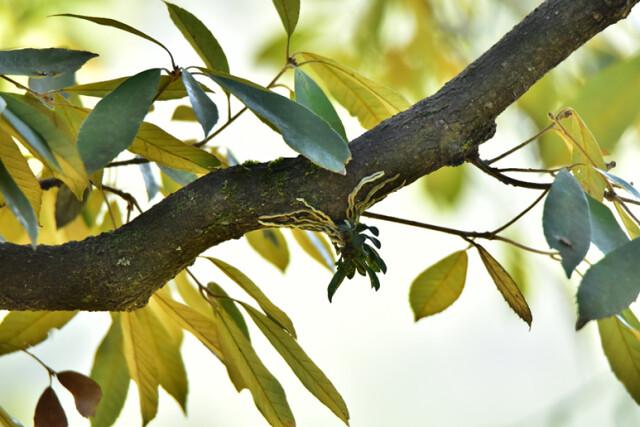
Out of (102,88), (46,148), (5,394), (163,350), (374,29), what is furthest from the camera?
(5,394)

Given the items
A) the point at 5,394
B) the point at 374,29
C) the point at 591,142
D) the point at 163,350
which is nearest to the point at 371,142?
the point at 591,142

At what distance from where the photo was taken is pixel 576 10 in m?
0.43

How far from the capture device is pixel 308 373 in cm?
50

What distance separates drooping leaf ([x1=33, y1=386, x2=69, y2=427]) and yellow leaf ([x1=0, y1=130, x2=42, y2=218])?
124 millimetres

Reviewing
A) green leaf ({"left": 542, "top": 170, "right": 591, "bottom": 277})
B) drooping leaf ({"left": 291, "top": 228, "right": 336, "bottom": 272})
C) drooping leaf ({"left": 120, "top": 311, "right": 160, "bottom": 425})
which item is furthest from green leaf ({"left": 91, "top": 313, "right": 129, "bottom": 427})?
green leaf ({"left": 542, "top": 170, "right": 591, "bottom": 277})

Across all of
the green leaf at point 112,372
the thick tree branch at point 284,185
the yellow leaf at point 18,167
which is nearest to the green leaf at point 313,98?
the thick tree branch at point 284,185

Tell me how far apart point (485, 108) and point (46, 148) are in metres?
0.20

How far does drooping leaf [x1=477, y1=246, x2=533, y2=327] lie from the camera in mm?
466

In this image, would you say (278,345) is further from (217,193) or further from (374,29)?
(374,29)

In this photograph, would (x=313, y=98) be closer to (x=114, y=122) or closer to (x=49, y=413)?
(x=114, y=122)

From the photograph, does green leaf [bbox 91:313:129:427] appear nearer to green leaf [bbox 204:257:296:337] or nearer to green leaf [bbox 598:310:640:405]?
green leaf [bbox 204:257:296:337]

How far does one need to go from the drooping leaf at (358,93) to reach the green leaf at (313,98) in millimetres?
60

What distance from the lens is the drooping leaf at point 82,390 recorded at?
51cm

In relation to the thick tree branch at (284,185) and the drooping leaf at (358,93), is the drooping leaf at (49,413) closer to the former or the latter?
the thick tree branch at (284,185)
